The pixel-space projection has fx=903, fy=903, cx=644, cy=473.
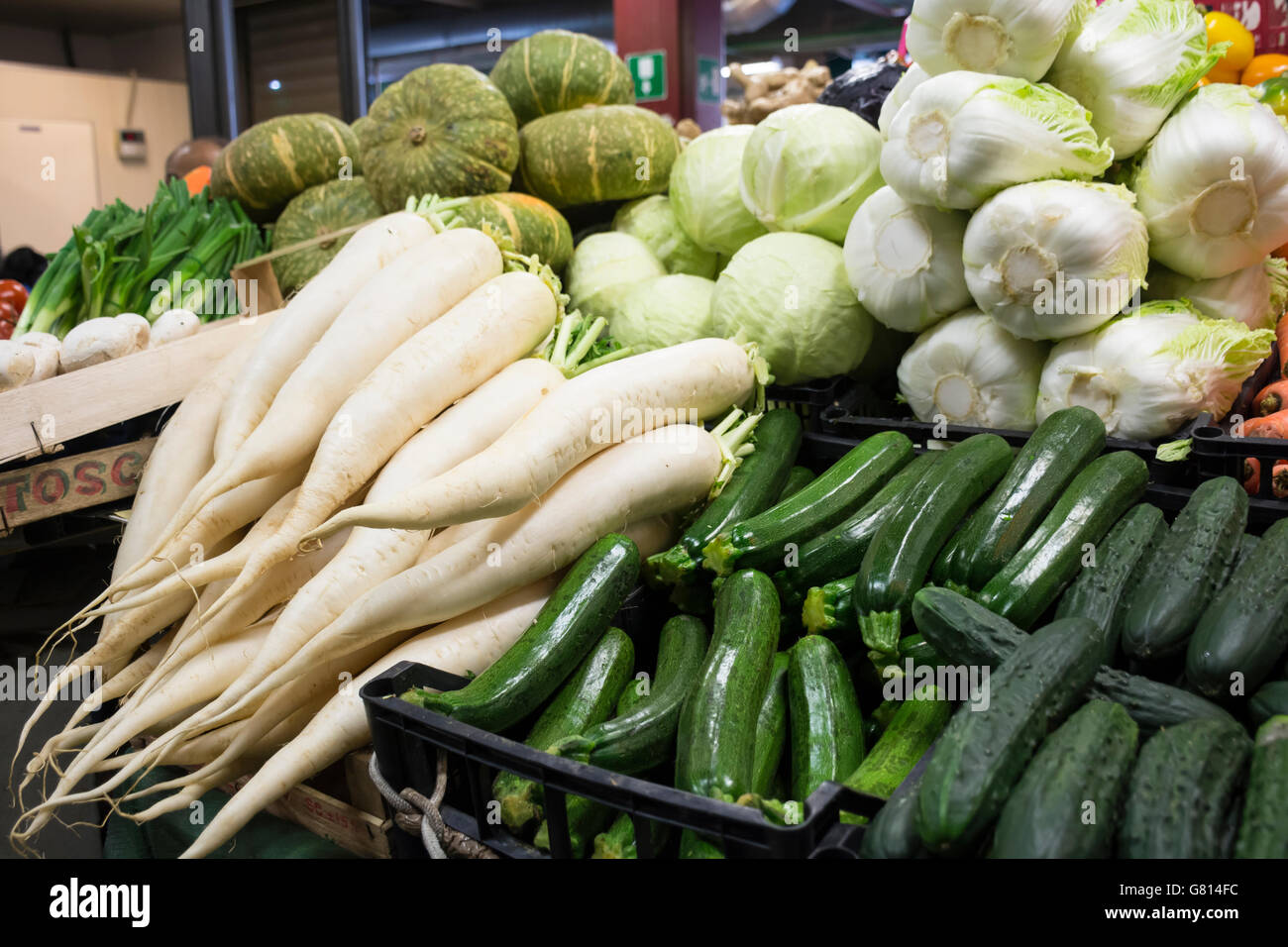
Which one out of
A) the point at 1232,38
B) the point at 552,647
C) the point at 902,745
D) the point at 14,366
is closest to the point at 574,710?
the point at 552,647

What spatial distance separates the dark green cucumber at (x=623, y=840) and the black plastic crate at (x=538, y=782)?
48 mm

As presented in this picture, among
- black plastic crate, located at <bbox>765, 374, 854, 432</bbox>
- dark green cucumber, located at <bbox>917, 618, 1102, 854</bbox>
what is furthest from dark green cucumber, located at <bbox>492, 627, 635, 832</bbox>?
black plastic crate, located at <bbox>765, 374, 854, 432</bbox>

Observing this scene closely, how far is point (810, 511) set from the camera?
1.73 metres

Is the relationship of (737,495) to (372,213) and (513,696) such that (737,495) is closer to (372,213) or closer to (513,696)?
(513,696)

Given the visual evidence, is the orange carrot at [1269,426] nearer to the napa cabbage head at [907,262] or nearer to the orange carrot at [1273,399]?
the orange carrot at [1273,399]

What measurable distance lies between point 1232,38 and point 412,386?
3.41 meters

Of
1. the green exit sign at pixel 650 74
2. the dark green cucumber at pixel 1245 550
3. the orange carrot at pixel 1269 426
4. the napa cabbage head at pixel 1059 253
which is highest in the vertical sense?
the green exit sign at pixel 650 74

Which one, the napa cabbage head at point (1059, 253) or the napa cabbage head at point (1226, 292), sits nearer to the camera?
the napa cabbage head at point (1059, 253)

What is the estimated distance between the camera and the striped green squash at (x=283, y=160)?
3.31 m

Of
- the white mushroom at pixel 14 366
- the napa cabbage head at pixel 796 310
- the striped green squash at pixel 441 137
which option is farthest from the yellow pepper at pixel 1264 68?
the white mushroom at pixel 14 366

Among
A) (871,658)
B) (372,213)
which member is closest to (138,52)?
(372,213)
